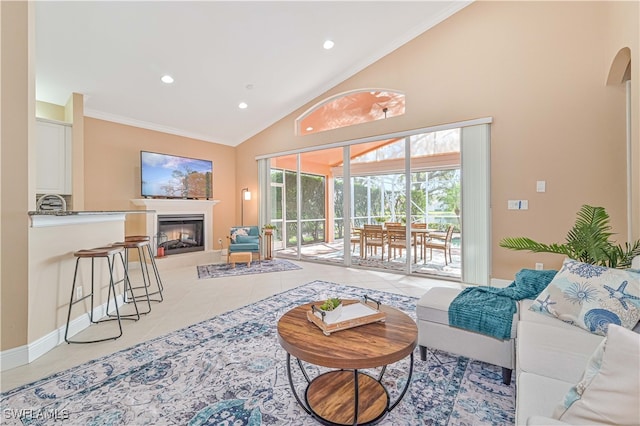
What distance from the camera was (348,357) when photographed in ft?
4.45

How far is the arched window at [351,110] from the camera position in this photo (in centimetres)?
519

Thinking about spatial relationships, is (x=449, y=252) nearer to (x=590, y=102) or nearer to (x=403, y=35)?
(x=590, y=102)

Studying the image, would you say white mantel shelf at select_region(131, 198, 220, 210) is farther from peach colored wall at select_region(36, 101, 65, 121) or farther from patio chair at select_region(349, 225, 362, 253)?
patio chair at select_region(349, 225, 362, 253)

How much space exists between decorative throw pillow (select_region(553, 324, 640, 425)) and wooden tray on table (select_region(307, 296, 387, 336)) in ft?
3.13

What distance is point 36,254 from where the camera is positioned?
7.77ft

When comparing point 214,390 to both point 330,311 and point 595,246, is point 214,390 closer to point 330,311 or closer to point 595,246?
point 330,311

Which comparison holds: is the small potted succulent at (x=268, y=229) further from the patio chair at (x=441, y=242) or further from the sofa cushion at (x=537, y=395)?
the sofa cushion at (x=537, y=395)

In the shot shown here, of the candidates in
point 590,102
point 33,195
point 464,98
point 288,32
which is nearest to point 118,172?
point 33,195

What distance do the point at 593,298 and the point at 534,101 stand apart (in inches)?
122

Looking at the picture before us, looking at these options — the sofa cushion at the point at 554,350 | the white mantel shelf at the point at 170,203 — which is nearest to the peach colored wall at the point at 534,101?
the sofa cushion at the point at 554,350

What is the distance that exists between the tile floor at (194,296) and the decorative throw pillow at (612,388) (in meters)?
3.04

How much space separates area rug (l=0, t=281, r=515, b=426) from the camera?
165 centimetres

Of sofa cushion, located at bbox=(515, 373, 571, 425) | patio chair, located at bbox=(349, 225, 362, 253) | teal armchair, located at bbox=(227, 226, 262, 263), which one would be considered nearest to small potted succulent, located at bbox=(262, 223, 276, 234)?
teal armchair, located at bbox=(227, 226, 262, 263)

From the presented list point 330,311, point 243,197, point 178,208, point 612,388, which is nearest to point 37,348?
point 330,311
